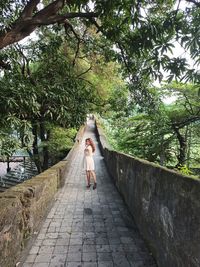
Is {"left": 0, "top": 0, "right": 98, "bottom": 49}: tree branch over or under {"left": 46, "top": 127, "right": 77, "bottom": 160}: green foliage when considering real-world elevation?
over

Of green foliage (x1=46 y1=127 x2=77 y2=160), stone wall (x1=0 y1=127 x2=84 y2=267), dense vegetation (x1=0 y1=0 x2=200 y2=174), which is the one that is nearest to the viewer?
stone wall (x1=0 y1=127 x2=84 y2=267)

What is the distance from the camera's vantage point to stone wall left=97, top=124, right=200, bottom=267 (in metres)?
2.54

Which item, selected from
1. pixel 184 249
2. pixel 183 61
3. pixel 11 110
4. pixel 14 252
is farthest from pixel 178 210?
pixel 11 110

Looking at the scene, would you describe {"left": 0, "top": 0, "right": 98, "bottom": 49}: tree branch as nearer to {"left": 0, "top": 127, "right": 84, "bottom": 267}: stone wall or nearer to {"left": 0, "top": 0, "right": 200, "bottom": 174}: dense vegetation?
{"left": 0, "top": 0, "right": 200, "bottom": 174}: dense vegetation

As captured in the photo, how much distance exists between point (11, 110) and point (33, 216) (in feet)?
11.5

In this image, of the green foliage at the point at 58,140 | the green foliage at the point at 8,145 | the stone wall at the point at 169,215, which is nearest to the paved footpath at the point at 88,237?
the stone wall at the point at 169,215

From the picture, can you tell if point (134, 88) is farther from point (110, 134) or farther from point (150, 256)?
point (110, 134)

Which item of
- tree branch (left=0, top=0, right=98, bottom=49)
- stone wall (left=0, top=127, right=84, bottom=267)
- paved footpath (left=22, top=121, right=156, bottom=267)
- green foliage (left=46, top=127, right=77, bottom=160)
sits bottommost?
paved footpath (left=22, top=121, right=156, bottom=267)

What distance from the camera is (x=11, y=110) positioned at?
23.9 ft

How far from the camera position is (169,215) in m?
3.19

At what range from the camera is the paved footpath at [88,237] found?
388 cm

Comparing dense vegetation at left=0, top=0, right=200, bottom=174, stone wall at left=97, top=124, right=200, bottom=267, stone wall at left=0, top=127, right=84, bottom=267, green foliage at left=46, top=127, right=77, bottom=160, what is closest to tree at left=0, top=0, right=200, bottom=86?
dense vegetation at left=0, top=0, right=200, bottom=174

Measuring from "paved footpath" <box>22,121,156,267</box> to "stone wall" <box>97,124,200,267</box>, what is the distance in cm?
30

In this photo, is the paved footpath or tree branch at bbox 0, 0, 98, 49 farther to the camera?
tree branch at bbox 0, 0, 98, 49
